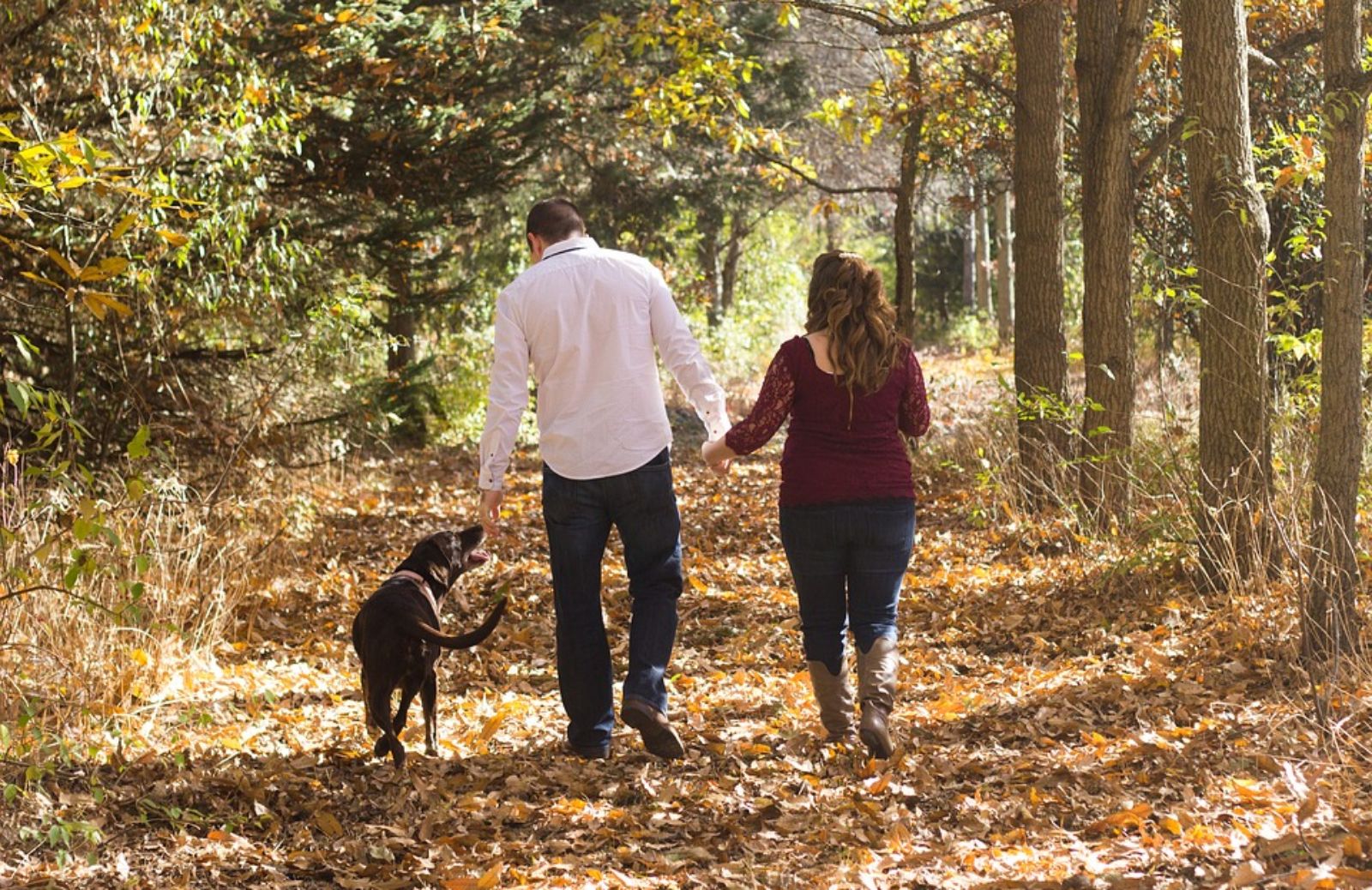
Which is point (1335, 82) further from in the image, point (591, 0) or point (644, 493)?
point (591, 0)

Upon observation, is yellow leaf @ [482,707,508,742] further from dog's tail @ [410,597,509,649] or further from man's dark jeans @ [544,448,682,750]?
dog's tail @ [410,597,509,649]

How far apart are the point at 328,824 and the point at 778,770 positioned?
5.67 feet

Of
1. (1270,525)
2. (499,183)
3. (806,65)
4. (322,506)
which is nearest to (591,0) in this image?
(499,183)

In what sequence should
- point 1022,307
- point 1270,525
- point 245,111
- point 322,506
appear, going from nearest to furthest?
point 1270,525 < point 245,111 < point 1022,307 < point 322,506

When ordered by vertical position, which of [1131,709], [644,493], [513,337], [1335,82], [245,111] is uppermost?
[245,111]

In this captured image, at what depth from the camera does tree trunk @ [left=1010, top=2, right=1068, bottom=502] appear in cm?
991

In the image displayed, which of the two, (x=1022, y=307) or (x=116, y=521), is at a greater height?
(x=1022, y=307)

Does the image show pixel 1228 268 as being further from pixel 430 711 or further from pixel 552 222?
pixel 430 711

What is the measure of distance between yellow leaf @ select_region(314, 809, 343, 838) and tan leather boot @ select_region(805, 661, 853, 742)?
6.30 ft

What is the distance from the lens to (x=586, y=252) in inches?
213

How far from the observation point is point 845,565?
540 cm

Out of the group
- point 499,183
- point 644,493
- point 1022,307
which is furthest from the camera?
point 499,183

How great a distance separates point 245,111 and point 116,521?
9.15ft

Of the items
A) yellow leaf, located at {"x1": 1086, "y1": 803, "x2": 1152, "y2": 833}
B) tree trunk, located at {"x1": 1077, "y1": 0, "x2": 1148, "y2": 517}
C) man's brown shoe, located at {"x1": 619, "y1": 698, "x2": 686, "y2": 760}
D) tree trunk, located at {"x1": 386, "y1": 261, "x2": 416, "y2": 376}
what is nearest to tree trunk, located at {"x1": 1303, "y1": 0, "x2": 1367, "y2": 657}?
yellow leaf, located at {"x1": 1086, "y1": 803, "x2": 1152, "y2": 833}
